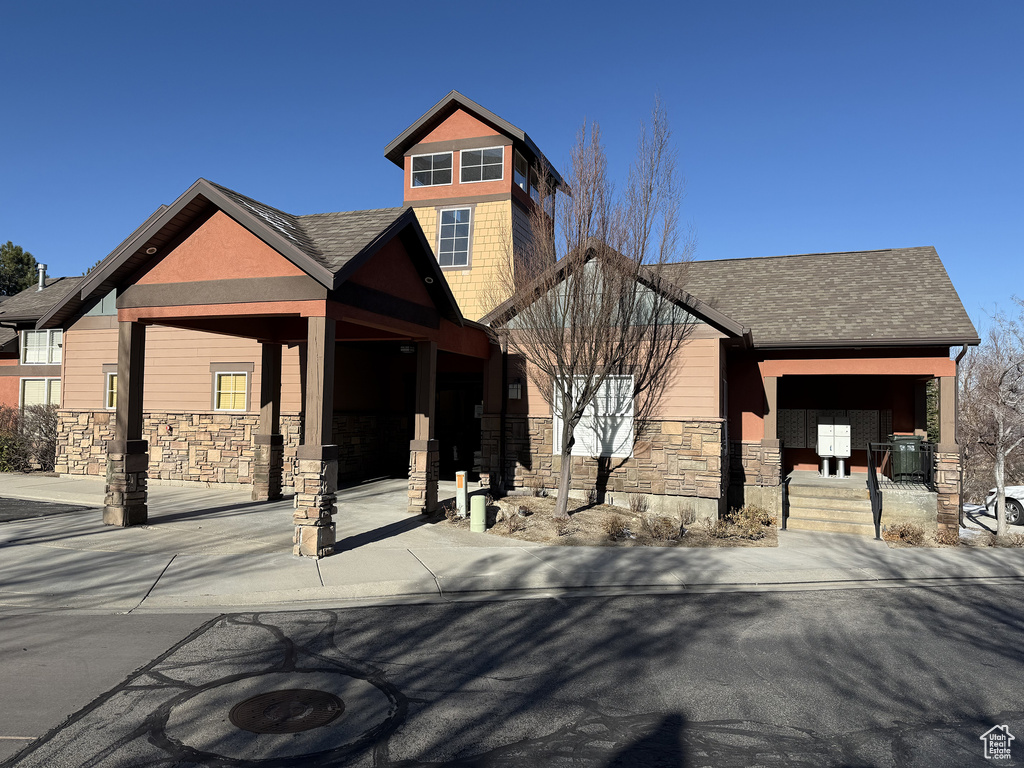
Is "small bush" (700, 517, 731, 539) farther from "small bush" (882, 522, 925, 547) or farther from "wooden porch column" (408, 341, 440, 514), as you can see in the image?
"wooden porch column" (408, 341, 440, 514)

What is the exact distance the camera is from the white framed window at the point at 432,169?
2012 centimetres

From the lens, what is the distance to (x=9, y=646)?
5.96 m

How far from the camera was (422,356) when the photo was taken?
40.7ft

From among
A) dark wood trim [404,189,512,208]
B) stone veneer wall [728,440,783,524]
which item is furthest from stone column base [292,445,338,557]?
dark wood trim [404,189,512,208]

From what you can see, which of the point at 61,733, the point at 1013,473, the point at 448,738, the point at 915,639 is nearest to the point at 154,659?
the point at 61,733

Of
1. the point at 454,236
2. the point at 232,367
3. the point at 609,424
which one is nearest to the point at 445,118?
the point at 454,236

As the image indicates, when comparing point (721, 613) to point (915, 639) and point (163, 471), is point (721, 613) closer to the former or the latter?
point (915, 639)

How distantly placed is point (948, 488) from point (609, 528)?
304 inches

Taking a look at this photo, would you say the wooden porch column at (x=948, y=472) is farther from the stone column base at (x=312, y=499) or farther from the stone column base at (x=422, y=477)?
the stone column base at (x=312, y=499)

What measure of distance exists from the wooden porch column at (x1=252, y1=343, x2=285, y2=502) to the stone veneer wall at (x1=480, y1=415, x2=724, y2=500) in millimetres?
4346

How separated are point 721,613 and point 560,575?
6.92 feet

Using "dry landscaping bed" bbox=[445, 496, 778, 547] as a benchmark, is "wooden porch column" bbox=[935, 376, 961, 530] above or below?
above

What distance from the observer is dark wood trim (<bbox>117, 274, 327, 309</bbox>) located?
9430 millimetres

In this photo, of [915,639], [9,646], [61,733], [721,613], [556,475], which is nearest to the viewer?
[61,733]
